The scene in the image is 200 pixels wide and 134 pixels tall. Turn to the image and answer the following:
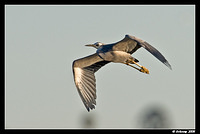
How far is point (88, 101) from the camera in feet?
68.9

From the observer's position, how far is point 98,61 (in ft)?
72.7

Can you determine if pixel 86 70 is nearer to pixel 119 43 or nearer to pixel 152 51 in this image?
pixel 119 43

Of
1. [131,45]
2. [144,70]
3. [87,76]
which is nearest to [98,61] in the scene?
[87,76]

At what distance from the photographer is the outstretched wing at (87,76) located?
21066mm

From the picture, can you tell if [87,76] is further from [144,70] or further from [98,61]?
[144,70]

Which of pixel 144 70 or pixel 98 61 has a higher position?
pixel 98 61

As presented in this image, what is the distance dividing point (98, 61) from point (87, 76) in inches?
34.3

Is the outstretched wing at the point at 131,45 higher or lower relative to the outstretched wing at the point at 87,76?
higher

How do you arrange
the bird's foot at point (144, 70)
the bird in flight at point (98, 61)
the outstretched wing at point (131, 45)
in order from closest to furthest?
1. the outstretched wing at point (131, 45)
2. the bird in flight at point (98, 61)
3. the bird's foot at point (144, 70)

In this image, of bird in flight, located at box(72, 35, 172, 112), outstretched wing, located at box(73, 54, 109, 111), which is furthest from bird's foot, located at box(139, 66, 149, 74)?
outstretched wing, located at box(73, 54, 109, 111)

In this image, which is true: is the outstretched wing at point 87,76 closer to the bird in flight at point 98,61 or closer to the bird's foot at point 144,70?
the bird in flight at point 98,61

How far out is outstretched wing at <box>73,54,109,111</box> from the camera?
21.1m

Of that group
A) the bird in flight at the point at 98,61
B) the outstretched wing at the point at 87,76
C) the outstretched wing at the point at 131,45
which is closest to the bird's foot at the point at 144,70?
the bird in flight at the point at 98,61

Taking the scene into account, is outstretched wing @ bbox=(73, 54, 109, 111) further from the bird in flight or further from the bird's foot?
the bird's foot
